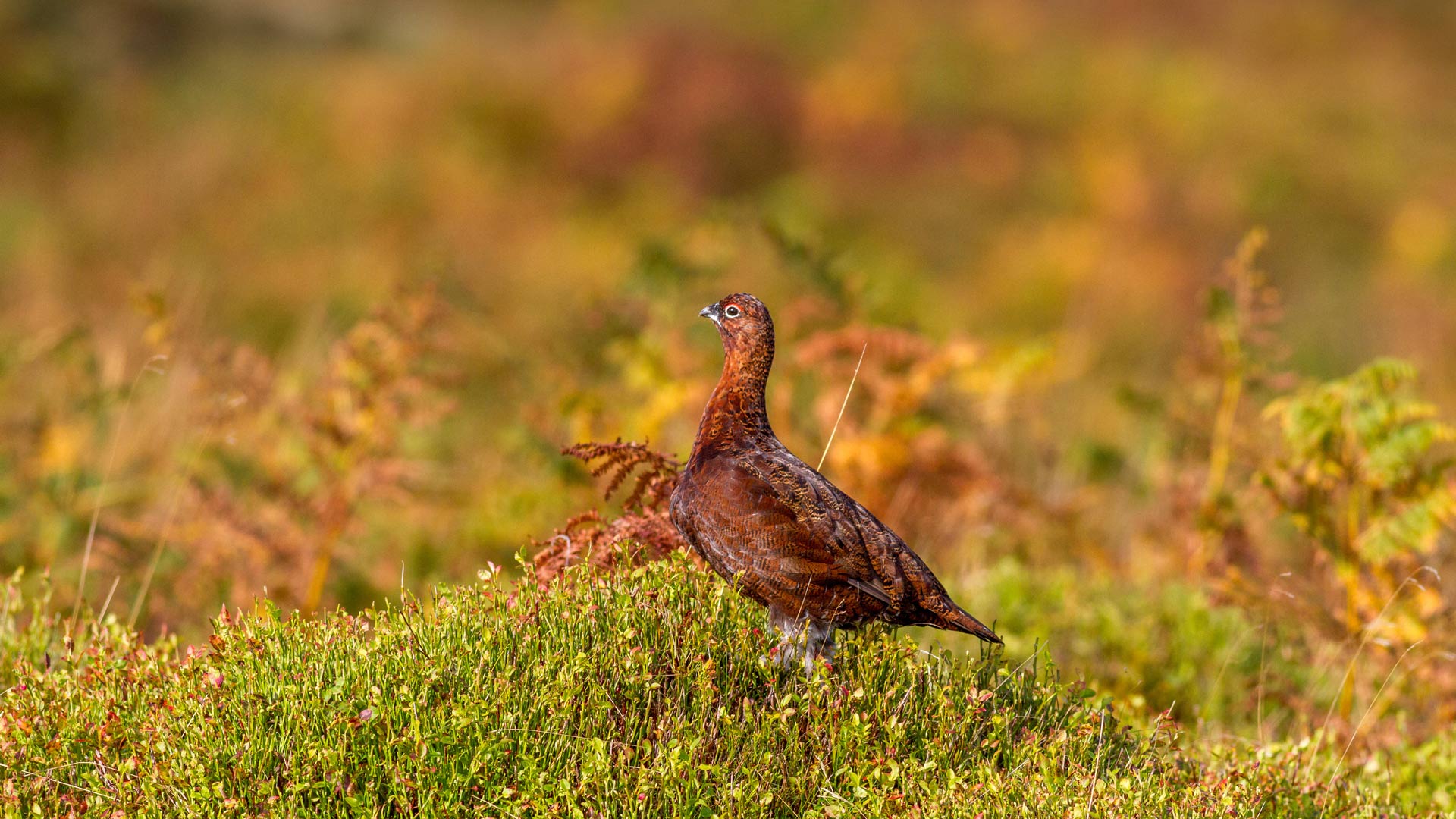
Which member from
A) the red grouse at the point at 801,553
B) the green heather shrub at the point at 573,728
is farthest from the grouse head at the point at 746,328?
the green heather shrub at the point at 573,728

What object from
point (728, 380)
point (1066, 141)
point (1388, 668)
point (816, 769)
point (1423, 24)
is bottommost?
point (816, 769)

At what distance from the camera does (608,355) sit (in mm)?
8148

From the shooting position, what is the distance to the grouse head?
4.30 metres

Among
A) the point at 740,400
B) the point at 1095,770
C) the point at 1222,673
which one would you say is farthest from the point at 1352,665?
the point at 740,400

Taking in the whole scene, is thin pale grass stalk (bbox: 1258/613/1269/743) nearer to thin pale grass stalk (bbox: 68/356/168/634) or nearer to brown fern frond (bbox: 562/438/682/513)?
brown fern frond (bbox: 562/438/682/513)

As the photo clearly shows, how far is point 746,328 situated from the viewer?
433 centimetres

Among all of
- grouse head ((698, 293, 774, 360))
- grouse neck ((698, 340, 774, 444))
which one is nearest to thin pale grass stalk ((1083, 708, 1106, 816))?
grouse neck ((698, 340, 774, 444))

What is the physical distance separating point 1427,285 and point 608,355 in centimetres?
1177

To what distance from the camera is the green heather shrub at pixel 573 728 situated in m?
3.48

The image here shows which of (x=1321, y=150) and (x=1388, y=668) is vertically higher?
(x=1321, y=150)

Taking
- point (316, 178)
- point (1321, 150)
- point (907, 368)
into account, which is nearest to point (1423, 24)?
point (1321, 150)

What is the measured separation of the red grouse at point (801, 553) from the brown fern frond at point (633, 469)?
18.0 inches

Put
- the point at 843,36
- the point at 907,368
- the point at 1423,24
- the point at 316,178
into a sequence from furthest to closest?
the point at 1423,24, the point at 843,36, the point at 316,178, the point at 907,368

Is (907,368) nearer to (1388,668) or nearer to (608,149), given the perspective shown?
(1388,668)
